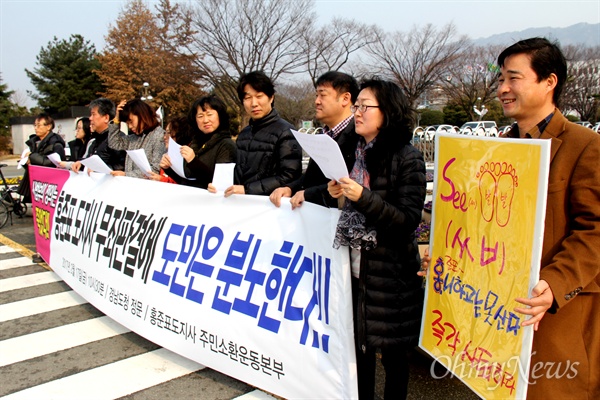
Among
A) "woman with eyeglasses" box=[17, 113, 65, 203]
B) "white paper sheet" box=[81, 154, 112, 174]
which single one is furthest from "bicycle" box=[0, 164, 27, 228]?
"white paper sheet" box=[81, 154, 112, 174]

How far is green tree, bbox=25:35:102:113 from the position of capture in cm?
4631

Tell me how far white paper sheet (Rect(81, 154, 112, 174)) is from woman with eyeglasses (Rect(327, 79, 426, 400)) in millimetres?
2839

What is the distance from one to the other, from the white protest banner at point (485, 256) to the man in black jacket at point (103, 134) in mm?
3973

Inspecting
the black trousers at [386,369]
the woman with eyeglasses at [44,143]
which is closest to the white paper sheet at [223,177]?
the black trousers at [386,369]

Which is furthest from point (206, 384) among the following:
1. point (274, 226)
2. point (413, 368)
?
point (413, 368)

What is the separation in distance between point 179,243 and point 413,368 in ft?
5.94

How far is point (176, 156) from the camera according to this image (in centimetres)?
373

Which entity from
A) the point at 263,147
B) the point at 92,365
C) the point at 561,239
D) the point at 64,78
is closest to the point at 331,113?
the point at 263,147

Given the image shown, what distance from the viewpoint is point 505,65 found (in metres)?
1.86

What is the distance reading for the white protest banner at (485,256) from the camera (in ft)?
5.38

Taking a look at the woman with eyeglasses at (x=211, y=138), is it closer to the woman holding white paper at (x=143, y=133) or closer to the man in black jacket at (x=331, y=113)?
the woman holding white paper at (x=143, y=133)

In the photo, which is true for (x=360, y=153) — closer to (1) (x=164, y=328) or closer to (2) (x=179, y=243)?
(2) (x=179, y=243)

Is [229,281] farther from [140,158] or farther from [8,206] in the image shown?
[8,206]

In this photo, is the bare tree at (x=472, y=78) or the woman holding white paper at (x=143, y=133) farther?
the bare tree at (x=472, y=78)
